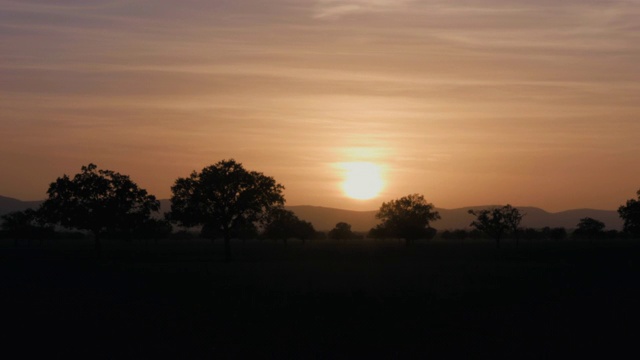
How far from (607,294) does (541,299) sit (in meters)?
4.12

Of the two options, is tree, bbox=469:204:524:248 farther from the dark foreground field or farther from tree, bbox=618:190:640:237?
the dark foreground field

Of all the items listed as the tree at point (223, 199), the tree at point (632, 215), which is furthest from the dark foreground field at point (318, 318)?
the tree at point (632, 215)

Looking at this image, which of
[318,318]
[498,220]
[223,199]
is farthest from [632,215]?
[318,318]

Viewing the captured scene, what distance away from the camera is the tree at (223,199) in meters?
93.4

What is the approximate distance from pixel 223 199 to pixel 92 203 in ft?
54.3

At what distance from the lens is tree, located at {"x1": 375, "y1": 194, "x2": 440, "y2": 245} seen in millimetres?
156125

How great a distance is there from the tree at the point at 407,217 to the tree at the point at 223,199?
64.8 m

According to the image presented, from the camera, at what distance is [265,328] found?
1025 inches

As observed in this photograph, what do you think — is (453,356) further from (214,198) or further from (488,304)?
(214,198)

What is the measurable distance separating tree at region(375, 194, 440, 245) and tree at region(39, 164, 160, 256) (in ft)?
224

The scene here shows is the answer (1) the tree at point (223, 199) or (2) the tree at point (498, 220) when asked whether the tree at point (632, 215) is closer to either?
(2) the tree at point (498, 220)

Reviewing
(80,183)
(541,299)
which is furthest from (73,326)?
(80,183)

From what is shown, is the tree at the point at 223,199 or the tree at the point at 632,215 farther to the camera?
the tree at the point at 632,215

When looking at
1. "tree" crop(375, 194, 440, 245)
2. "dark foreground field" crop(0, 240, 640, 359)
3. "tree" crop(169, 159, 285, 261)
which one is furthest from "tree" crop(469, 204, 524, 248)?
"dark foreground field" crop(0, 240, 640, 359)
